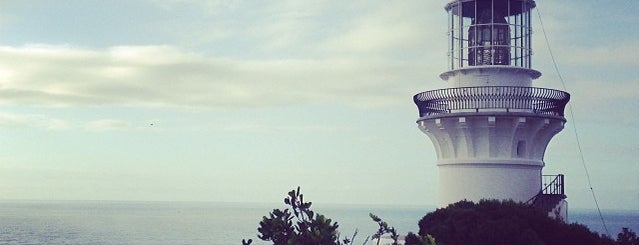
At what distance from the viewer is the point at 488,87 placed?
2406 cm

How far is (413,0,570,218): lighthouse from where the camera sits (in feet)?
78.7

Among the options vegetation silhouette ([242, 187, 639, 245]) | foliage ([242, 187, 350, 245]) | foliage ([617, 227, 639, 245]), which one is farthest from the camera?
foliage ([617, 227, 639, 245])

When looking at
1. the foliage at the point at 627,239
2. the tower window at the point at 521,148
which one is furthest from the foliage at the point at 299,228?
the tower window at the point at 521,148

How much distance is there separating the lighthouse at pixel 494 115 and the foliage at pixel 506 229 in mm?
3017

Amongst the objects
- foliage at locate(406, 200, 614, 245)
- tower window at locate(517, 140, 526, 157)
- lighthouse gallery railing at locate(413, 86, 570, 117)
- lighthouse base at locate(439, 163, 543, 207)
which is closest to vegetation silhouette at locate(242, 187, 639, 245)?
foliage at locate(406, 200, 614, 245)

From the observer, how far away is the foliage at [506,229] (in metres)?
19.7

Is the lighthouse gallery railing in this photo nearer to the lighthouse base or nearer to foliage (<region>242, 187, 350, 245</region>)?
the lighthouse base

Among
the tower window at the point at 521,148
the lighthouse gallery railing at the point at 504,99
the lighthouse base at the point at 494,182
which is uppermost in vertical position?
the lighthouse gallery railing at the point at 504,99

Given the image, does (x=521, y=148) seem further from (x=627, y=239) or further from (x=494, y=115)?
(x=627, y=239)

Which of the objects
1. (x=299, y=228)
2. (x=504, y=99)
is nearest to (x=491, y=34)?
(x=504, y=99)

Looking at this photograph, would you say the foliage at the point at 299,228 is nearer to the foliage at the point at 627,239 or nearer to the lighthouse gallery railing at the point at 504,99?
the foliage at the point at 627,239

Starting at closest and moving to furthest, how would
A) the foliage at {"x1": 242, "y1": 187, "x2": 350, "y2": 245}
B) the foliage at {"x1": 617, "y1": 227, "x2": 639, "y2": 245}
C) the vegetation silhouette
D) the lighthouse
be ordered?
the foliage at {"x1": 242, "y1": 187, "x2": 350, "y2": 245} → the vegetation silhouette → the foliage at {"x1": 617, "y1": 227, "x2": 639, "y2": 245} → the lighthouse

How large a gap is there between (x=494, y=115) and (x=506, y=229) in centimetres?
508

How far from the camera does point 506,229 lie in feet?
64.6
